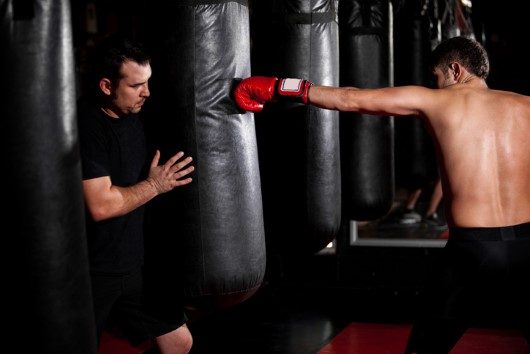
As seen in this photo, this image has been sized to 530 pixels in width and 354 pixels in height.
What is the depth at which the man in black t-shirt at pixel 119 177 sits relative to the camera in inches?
93.3

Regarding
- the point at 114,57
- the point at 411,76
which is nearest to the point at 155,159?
the point at 114,57

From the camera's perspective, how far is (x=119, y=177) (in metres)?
2.50

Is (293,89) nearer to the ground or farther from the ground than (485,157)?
farther from the ground

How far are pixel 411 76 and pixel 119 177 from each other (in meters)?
4.14

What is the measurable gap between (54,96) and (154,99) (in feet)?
2.94

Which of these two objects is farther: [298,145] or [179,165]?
Result: [298,145]

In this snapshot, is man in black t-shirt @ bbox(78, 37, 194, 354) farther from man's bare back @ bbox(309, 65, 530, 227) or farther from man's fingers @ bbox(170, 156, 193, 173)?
man's bare back @ bbox(309, 65, 530, 227)

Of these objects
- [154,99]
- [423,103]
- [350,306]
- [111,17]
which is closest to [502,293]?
[423,103]

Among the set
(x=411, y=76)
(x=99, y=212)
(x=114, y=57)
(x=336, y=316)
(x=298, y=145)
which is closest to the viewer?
(x=99, y=212)

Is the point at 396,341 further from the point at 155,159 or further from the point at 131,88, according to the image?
the point at 131,88

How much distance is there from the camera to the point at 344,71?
456 cm

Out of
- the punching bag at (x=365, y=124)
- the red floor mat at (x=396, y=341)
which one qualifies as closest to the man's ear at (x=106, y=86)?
the punching bag at (x=365, y=124)

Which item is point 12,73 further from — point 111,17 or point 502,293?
point 111,17

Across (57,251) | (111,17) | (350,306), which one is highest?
(111,17)
